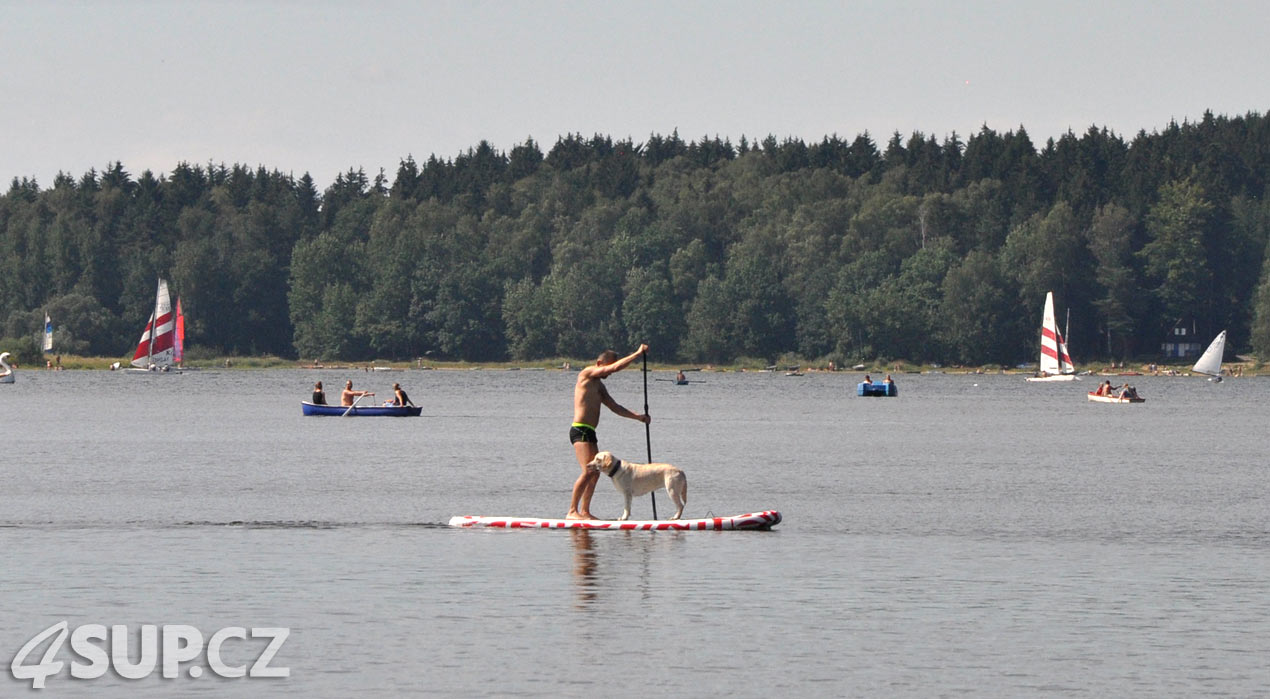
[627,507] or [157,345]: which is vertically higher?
[157,345]

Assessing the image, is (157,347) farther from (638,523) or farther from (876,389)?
(638,523)

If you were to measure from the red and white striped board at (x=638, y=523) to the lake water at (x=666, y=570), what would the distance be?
53 centimetres

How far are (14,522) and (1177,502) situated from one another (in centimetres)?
2561

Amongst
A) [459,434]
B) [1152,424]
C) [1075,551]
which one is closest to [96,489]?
[1075,551]

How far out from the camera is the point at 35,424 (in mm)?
82250

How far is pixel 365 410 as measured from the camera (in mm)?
85188

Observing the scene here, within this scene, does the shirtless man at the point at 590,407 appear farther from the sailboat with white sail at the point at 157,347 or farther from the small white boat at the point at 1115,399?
the sailboat with white sail at the point at 157,347

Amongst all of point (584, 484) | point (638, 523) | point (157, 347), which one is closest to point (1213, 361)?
point (157, 347)

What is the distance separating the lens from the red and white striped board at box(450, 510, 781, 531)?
3312cm

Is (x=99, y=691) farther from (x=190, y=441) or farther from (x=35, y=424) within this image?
(x=35, y=424)

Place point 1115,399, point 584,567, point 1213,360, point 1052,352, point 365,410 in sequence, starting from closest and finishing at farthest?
1. point 584,567
2. point 365,410
3. point 1115,399
4. point 1052,352
5. point 1213,360

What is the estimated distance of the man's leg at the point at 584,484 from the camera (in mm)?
32219

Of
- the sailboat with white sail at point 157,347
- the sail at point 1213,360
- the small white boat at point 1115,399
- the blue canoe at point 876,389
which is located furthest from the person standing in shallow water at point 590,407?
the sail at point 1213,360

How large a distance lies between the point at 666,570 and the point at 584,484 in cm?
520
